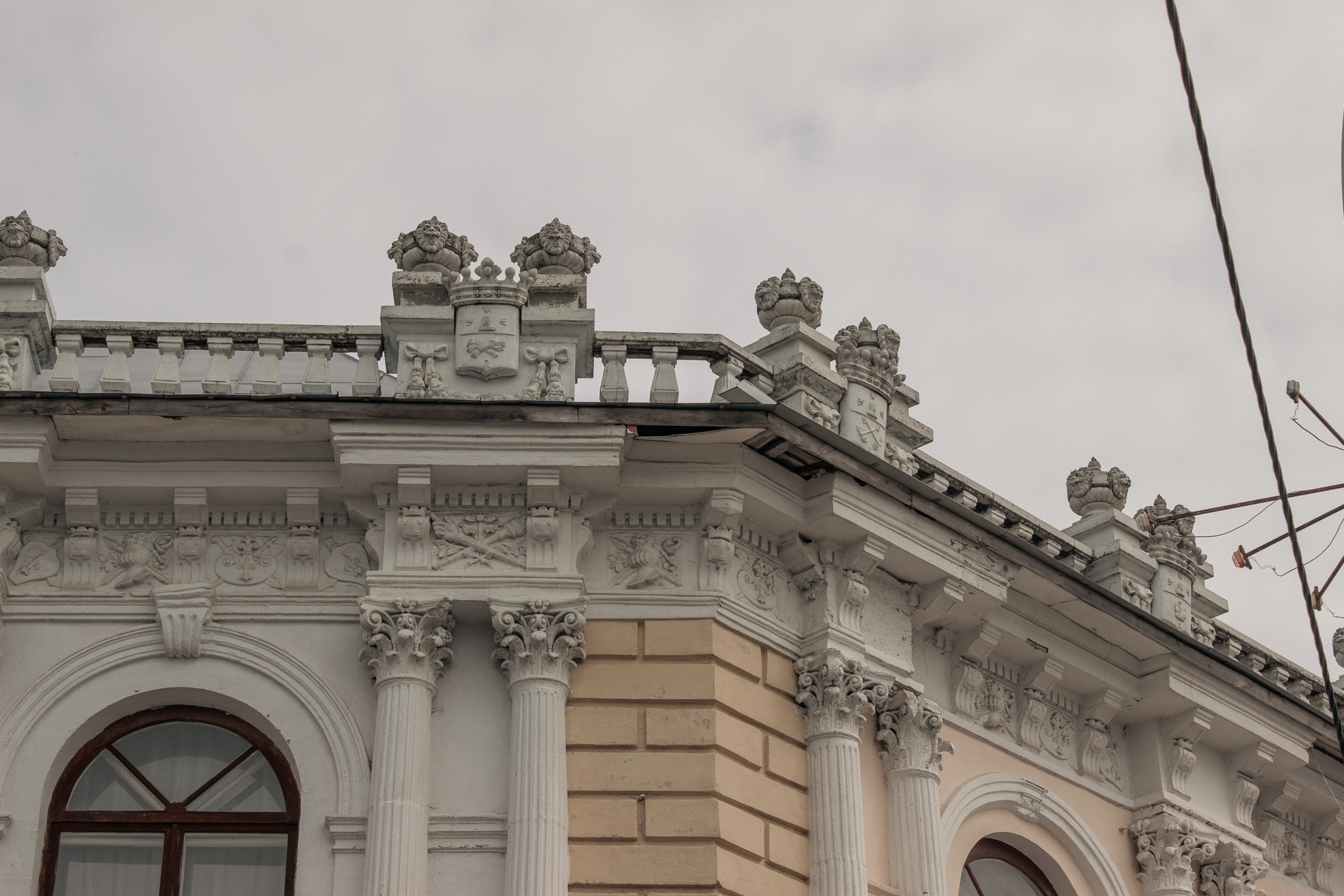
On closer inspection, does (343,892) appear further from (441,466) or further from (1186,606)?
(1186,606)

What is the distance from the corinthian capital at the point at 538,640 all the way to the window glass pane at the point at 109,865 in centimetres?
277

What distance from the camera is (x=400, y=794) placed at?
543 inches

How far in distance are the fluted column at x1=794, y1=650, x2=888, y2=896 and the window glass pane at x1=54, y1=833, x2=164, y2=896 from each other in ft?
15.3

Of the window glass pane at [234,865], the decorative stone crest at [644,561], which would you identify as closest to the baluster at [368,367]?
the decorative stone crest at [644,561]

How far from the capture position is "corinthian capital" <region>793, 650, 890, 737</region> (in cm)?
1516

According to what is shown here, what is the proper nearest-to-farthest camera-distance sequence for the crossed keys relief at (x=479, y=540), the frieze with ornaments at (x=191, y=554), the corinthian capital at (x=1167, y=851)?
the crossed keys relief at (x=479, y=540)
the frieze with ornaments at (x=191, y=554)
the corinthian capital at (x=1167, y=851)

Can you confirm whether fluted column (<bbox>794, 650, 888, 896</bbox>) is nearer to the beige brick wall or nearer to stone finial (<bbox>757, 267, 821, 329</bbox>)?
the beige brick wall

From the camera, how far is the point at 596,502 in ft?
49.6

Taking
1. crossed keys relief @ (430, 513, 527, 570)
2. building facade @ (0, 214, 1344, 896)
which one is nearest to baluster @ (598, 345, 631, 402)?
building facade @ (0, 214, 1344, 896)

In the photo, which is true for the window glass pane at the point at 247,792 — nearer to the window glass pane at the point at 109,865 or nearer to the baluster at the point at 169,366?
the window glass pane at the point at 109,865

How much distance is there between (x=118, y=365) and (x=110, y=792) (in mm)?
3222

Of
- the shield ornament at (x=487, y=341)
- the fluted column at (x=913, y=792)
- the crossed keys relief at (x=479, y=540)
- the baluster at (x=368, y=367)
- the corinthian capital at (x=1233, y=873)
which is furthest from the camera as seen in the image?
the corinthian capital at (x=1233, y=873)

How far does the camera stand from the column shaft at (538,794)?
13523 mm

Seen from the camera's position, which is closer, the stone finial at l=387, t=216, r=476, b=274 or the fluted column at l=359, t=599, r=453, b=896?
the fluted column at l=359, t=599, r=453, b=896
